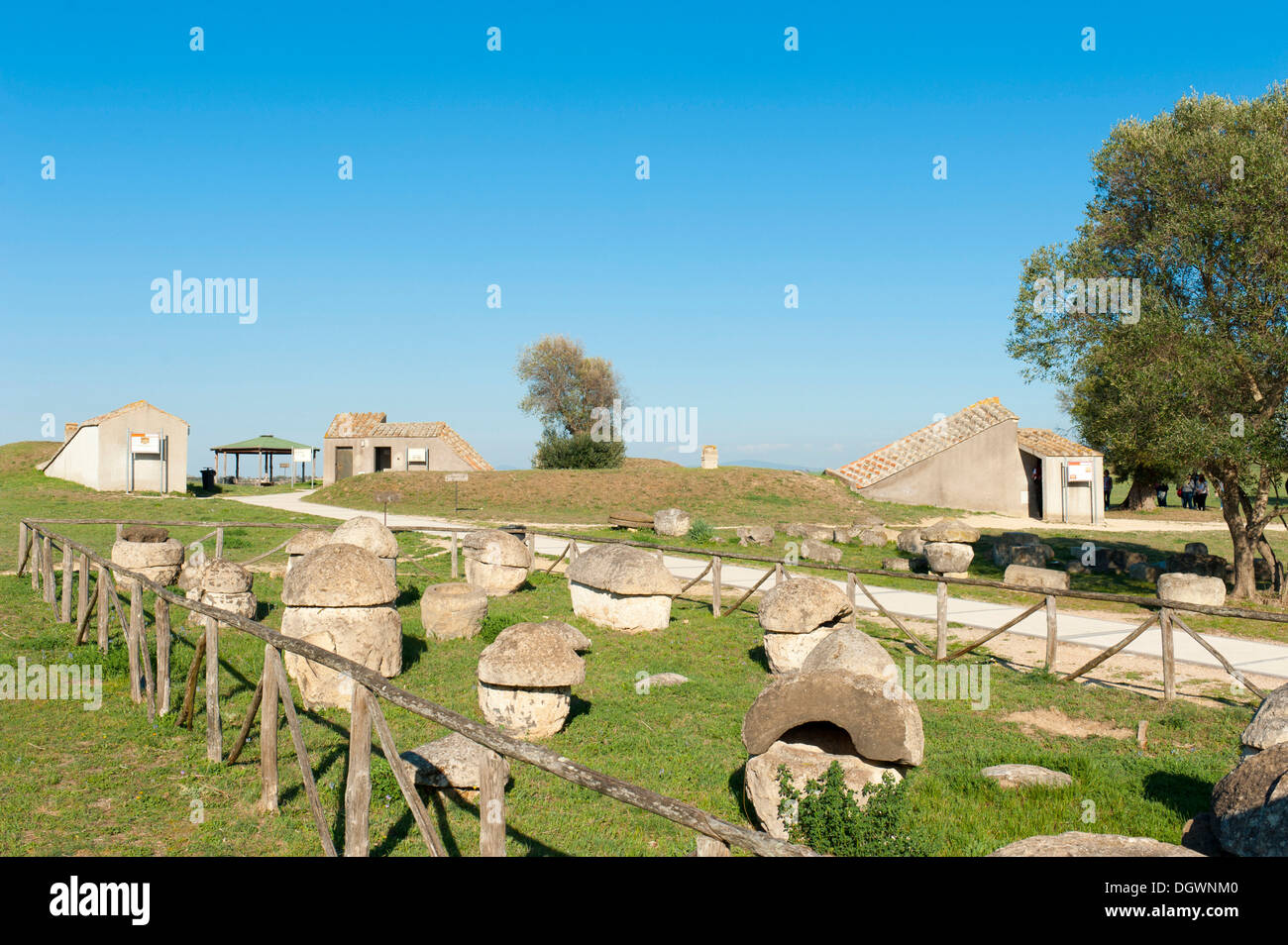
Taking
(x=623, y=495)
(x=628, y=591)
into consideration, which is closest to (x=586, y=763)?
(x=628, y=591)

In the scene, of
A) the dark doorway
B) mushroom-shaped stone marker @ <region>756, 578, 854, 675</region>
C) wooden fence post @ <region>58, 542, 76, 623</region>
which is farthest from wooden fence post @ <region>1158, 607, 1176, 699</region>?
the dark doorway

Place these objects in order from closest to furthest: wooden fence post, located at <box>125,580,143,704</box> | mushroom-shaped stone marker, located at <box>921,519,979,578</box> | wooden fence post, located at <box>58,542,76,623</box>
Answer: wooden fence post, located at <box>125,580,143,704</box> < wooden fence post, located at <box>58,542,76,623</box> < mushroom-shaped stone marker, located at <box>921,519,979,578</box>

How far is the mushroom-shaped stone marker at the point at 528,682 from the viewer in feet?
28.3

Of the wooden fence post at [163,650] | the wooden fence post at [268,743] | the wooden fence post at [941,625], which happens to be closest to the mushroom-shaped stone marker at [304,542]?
the wooden fence post at [163,650]

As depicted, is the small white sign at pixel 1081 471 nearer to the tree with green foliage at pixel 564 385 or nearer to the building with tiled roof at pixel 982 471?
the building with tiled roof at pixel 982 471

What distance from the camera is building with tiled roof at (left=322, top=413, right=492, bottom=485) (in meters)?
46.9

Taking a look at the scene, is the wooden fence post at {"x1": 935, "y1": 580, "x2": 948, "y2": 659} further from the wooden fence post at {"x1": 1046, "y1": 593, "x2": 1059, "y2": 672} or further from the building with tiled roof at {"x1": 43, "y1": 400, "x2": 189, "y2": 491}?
the building with tiled roof at {"x1": 43, "y1": 400, "x2": 189, "y2": 491}

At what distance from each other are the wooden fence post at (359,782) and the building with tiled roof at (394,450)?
137 feet

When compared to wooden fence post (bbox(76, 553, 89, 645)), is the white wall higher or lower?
higher

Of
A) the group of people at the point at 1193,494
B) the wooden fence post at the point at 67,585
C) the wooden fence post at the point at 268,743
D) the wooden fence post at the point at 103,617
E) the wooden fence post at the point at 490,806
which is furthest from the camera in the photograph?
the group of people at the point at 1193,494

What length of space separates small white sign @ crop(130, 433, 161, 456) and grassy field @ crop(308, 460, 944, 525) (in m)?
7.01

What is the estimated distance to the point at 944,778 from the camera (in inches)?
293

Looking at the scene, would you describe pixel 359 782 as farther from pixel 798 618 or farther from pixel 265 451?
pixel 265 451
